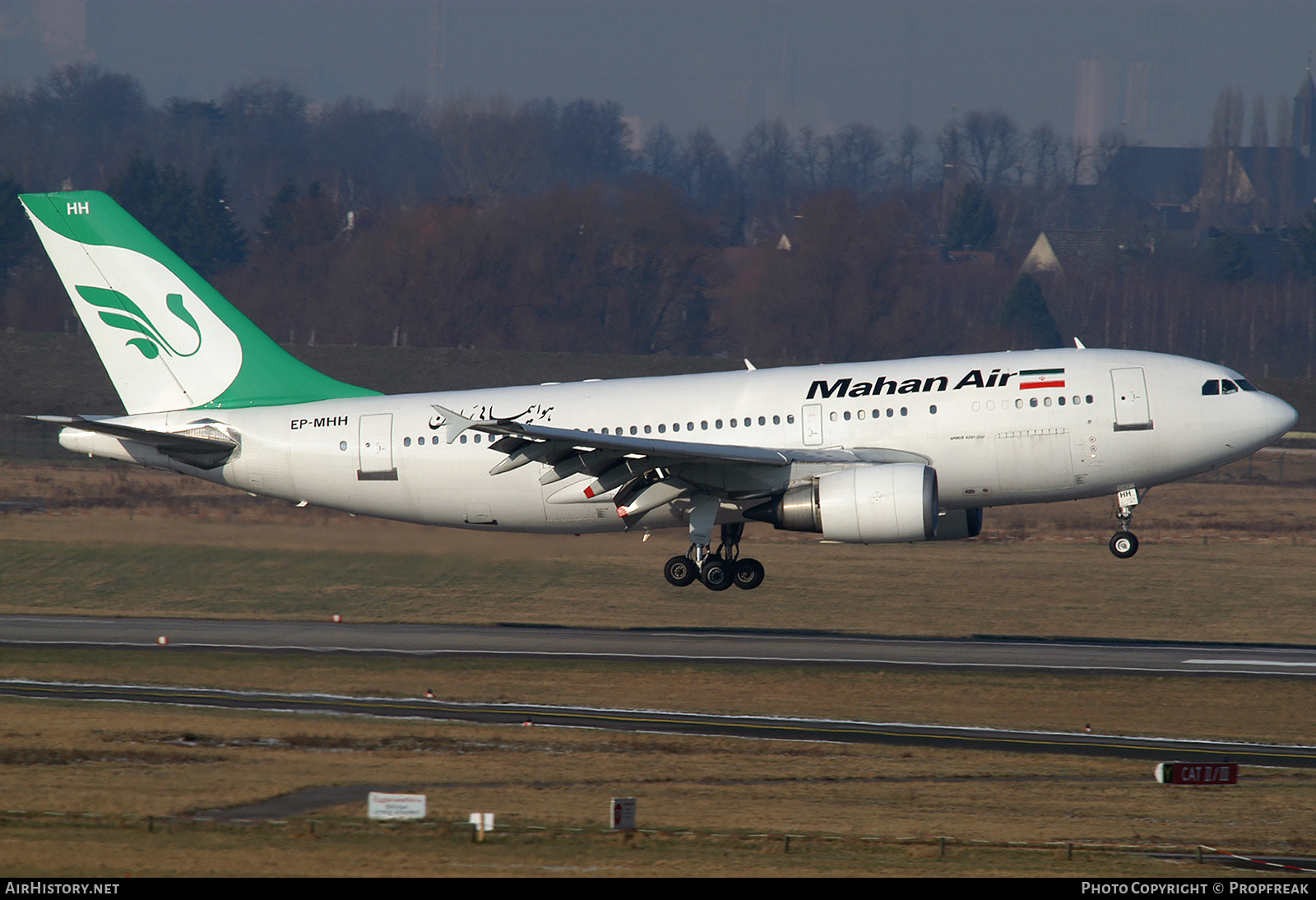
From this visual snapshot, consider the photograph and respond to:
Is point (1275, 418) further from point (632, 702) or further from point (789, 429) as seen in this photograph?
point (632, 702)

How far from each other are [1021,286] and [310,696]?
98396 millimetres

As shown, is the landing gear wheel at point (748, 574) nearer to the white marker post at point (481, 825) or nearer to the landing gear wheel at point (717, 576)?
the landing gear wheel at point (717, 576)

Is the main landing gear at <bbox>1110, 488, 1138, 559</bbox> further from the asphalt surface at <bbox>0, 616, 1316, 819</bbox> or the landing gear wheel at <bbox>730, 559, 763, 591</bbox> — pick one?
the landing gear wheel at <bbox>730, 559, 763, 591</bbox>

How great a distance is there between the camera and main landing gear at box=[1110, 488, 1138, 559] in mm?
36594

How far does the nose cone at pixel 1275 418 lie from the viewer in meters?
35.9

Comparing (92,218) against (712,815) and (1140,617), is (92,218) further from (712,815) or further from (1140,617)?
(1140,617)

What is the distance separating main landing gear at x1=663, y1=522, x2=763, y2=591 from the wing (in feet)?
6.29

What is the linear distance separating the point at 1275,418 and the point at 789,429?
10.8 metres

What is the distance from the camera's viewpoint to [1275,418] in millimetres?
36000

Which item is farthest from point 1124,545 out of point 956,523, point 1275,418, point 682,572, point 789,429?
point 682,572

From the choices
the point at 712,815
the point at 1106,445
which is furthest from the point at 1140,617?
the point at 712,815

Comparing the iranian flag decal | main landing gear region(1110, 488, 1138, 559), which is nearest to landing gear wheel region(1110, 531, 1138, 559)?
main landing gear region(1110, 488, 1138, 559)

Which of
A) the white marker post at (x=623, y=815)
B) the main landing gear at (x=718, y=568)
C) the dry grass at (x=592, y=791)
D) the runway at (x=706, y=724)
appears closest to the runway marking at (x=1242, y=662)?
the runway at (x=706, y=724)

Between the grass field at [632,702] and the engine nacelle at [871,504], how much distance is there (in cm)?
372
